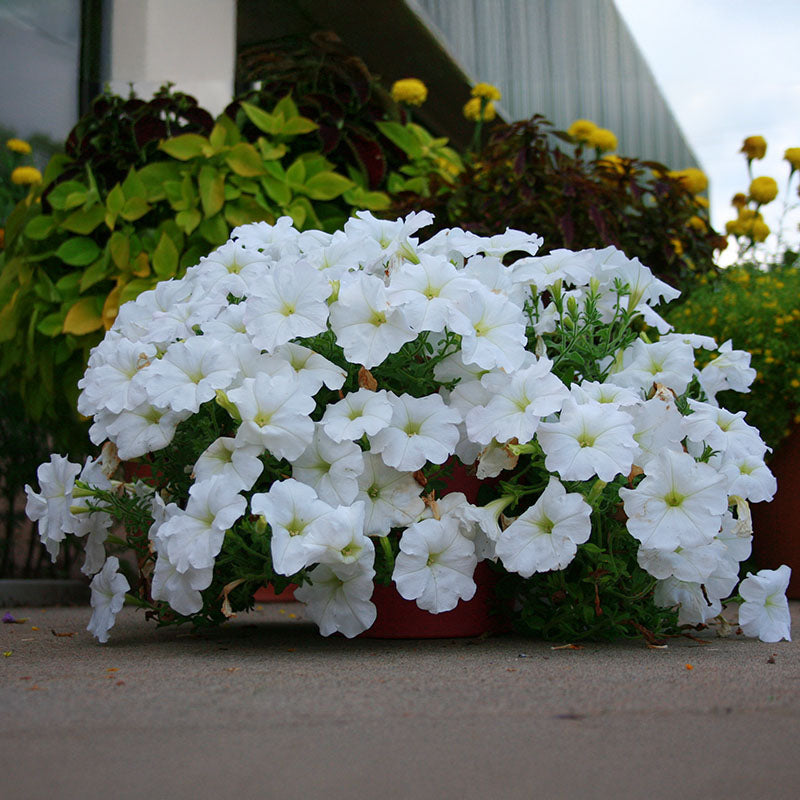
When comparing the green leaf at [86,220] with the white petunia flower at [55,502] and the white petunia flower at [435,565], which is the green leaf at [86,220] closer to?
the white petunia flower at [55,502]

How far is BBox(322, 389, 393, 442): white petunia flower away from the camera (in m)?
1.48

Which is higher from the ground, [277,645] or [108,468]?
[108,468]

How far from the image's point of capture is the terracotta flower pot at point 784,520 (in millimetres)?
2938

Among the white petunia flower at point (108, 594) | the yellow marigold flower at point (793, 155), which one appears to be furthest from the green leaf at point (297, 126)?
the yellow marigold flower at point (793, 155)

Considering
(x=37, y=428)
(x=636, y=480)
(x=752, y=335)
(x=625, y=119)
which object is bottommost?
(x=636, y=480)

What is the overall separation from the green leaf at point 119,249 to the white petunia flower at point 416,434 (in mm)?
1406

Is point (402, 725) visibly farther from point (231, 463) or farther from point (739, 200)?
point (739, 200)

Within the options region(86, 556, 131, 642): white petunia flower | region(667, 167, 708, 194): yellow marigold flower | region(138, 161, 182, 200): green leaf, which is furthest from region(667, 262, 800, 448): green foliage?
region(86, 556, 131, 642): white petunia flower

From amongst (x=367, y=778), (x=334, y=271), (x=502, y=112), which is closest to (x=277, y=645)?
(x=334, y=271)

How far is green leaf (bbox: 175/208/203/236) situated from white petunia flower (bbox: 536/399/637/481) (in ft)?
4.67

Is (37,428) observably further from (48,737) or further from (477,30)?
(477,30)

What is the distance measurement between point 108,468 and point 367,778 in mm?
1025

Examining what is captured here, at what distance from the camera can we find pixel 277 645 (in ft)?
5.73

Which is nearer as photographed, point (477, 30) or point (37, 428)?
point (37, 428)
